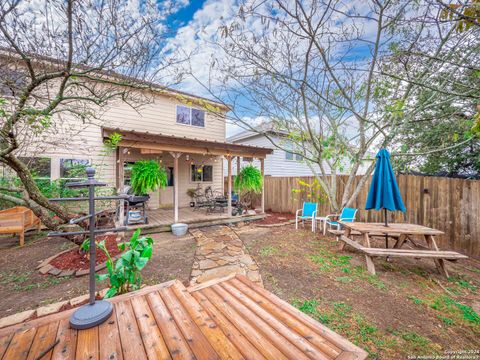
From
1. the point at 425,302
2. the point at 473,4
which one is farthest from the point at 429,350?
the point at 473,4

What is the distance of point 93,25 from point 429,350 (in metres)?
5.90

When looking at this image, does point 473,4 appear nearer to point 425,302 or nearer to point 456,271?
point 425,302

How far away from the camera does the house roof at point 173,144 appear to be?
18.0 feet

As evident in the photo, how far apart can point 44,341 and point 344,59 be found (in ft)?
20.1

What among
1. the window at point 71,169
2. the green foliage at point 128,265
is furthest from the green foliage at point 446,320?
the window at point 71,169

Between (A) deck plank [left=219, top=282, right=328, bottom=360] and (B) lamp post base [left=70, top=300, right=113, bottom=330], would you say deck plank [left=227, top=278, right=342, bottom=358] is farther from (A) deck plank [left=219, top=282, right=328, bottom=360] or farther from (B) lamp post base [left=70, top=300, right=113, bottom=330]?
(B) lamp post base [left=70, top=300, right=113, bottom=330]

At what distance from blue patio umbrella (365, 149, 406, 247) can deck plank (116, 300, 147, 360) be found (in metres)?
4.46

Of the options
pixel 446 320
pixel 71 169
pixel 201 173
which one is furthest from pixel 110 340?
pixel 201 173

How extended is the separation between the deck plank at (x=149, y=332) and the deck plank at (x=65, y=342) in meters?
0.41

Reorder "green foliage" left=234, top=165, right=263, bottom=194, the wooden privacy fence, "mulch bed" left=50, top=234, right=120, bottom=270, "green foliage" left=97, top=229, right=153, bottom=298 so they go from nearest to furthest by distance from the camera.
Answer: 1. "green foliage" left=97, top=229, right=153, bottom=298
2. "mulch bed" left=50, top=234, right=120, bottom=270
3. the wooden privacy fence
4. "green foliage" left=234, top=165, right=263, bottom=194

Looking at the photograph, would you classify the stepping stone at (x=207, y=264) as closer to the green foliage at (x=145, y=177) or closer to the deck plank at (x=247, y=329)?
the deck plank at (x=247, y=329)

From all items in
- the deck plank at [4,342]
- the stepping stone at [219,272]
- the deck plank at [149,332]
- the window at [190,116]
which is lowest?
Answer: the stepping stone at [219,272]

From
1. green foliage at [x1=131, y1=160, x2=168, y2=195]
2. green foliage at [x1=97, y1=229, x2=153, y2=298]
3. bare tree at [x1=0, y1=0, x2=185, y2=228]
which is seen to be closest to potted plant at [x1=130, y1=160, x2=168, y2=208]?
green foliage at [x1=131, y1=160, x2=168, y2=195]

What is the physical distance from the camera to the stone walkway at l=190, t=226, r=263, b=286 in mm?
3471
